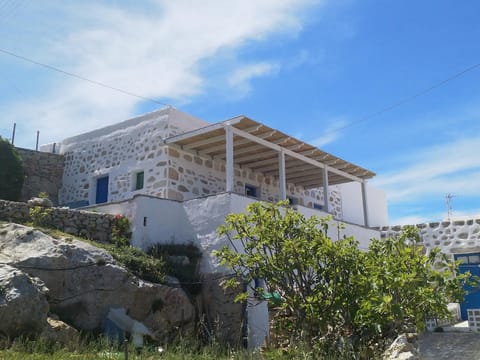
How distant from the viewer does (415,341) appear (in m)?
7.01

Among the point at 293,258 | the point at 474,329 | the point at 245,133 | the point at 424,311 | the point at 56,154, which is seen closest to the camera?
the point at 424,311

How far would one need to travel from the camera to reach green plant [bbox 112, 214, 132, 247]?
11.9 m

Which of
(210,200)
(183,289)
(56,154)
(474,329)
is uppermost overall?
(56,154)

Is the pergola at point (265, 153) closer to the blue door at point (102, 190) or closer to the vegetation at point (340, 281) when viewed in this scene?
the blue door at point (102, 190)

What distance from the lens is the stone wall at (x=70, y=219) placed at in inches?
446

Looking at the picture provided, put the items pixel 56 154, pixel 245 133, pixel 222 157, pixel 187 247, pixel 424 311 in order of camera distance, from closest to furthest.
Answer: pixel 424 311 → pixel 187 247 → pixel 245 133 → pixel 222 157 → pixel 56 154

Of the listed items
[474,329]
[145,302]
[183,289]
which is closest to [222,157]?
[183,289]

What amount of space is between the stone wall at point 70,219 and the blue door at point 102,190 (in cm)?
390

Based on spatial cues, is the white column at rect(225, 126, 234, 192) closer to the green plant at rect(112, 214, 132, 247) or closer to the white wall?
the green plant at rect(112, 214, 132, 247)

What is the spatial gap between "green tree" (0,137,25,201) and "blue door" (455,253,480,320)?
12.0 m

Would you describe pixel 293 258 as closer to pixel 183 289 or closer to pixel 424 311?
pixel 424 311

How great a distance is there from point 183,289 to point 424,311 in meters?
6.03

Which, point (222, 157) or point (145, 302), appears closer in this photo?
point (145, 302)

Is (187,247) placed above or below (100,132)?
below
